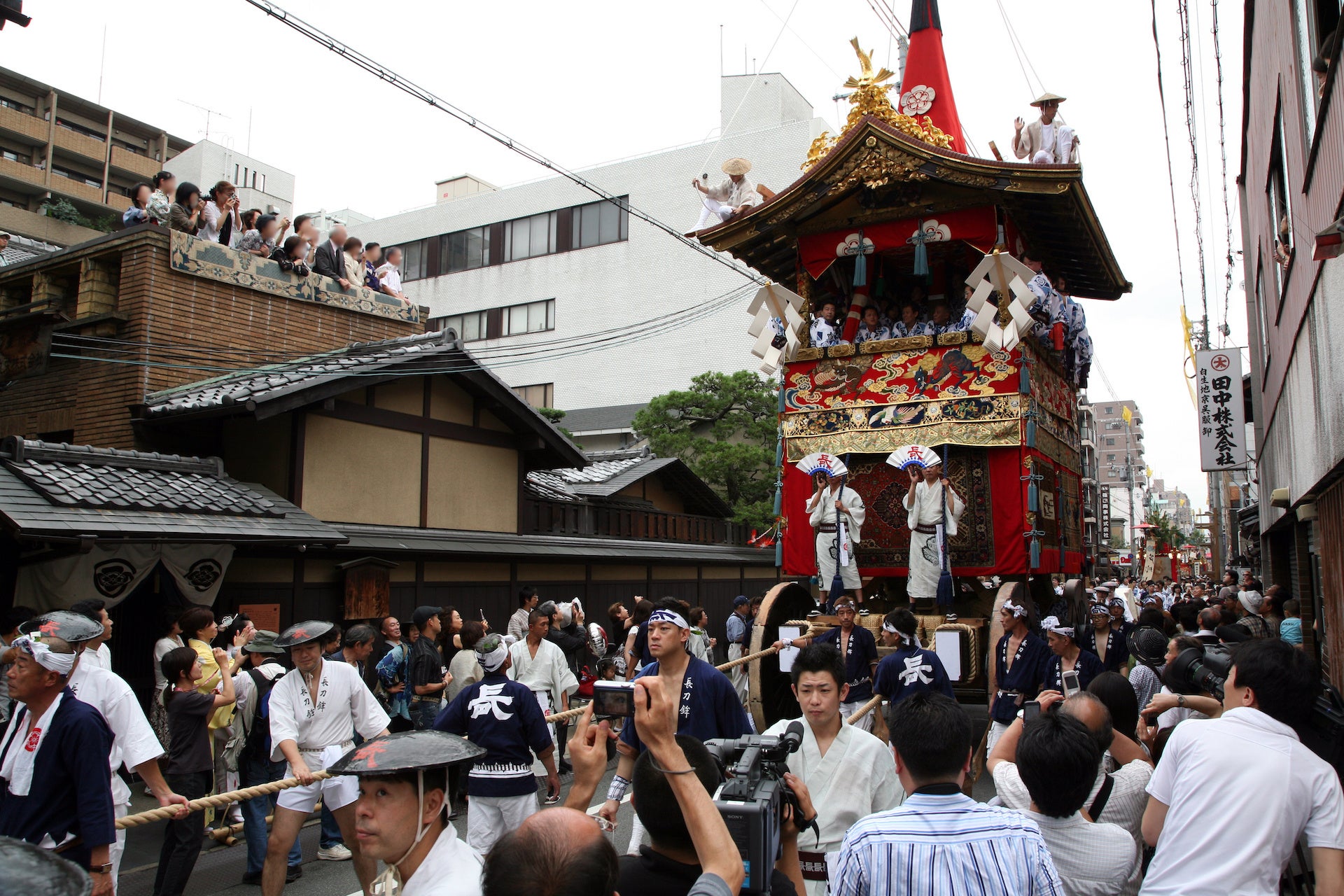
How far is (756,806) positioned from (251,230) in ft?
45.0

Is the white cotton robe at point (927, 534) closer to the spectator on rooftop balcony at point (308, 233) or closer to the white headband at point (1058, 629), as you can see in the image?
the white headband at point (1058, 629)

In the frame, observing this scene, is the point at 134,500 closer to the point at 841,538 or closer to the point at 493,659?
the point at 493,659

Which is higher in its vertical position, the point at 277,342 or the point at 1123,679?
the point at 277,342

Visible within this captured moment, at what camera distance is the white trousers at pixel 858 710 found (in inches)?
268

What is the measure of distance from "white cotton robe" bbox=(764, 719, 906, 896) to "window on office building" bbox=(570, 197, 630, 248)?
109 ft

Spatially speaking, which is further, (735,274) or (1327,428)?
(735,274)

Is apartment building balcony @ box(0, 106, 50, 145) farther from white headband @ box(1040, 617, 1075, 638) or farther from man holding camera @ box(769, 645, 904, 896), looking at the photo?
man holding camera @ box(769, 645, 904, 896)

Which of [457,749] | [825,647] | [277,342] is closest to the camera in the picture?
[457,749]

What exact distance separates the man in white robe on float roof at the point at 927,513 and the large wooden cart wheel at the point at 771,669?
1.27m

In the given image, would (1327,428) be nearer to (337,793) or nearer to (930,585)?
(930,585)

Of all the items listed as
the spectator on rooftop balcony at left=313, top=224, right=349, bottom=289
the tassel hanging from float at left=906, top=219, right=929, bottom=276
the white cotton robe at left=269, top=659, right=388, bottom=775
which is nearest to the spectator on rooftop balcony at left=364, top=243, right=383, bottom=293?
the spectator on rooftop balcony at left=313, top=224, right=349, bottom=289

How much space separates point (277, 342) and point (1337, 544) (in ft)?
42.3

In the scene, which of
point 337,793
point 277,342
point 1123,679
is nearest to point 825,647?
point 1123,679

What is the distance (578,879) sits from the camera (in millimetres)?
1793
